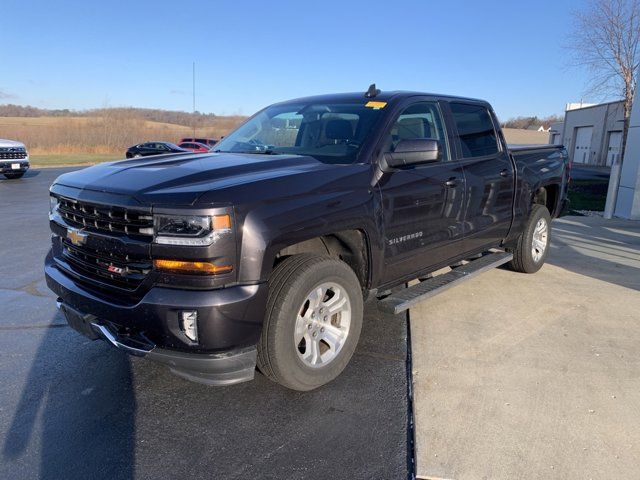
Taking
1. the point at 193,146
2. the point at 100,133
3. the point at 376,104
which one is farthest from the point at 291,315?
the point at 100,133

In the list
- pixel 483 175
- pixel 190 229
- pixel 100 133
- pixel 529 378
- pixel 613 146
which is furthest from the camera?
pixel 100 133

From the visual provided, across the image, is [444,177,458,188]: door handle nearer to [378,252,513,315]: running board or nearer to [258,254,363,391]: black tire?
[378,252,513,315]: running board

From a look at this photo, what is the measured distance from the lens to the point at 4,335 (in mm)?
4117

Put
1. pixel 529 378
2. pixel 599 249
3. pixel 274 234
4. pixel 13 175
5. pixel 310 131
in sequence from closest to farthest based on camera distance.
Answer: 1. pixel 274 234
2. pixel 529 378
3. pixel 310 131
4. pixel 599 249
5. pixel 13 175

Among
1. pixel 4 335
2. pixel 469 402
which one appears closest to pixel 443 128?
pixel 469 402

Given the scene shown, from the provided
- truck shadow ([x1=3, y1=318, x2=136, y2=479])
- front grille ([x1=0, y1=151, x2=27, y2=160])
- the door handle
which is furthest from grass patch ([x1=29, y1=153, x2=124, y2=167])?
the door handle

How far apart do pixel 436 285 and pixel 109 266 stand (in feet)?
8.63

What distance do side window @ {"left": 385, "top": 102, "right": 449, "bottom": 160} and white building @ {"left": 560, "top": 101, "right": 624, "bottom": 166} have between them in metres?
33.5

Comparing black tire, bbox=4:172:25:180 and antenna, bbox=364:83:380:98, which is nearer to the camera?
antenna, bbox=364:83:380:98

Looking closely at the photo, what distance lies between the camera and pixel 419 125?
4.20 m

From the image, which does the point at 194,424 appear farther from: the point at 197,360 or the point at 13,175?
the point at 13,175

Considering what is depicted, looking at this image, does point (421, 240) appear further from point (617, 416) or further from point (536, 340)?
point (617, 416)

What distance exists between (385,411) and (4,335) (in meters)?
3.24

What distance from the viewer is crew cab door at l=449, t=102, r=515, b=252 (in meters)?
4.58
